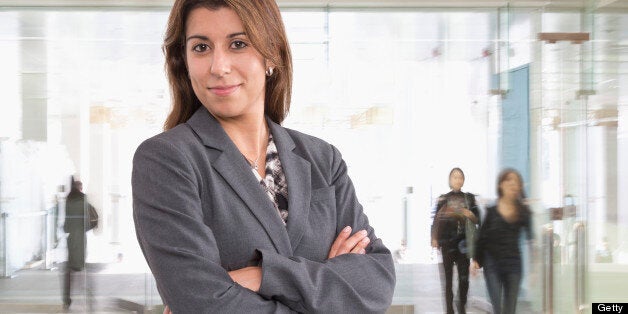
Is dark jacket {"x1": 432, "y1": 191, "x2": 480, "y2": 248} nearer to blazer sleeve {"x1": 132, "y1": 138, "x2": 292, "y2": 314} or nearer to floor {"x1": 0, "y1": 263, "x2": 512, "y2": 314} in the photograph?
floor {"x1": 0, "y1": 263, "x2": 512, "y2": 314}

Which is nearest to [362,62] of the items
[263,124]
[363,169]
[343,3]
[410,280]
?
[343,3]

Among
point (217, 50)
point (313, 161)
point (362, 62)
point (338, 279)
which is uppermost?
point (362, 62)

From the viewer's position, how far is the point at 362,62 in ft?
20.9

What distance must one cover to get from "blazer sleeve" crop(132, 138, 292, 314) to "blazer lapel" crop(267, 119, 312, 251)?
19 centimetres

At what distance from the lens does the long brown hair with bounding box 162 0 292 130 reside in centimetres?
156

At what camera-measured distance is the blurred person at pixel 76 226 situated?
6.26 metres

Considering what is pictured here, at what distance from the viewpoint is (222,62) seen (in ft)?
5.08

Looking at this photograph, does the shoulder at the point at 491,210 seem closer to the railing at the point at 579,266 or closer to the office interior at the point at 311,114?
the office interior at the point at 311,114

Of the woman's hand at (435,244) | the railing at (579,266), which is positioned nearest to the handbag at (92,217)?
the woman's hand at (435,244)

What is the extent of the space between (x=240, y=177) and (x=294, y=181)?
0.48ft

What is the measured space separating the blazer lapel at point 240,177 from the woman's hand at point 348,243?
147 mm

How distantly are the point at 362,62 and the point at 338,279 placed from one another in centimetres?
496

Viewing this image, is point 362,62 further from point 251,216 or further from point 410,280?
point 251,216

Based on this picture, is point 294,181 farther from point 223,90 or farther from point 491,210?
point 491,210
